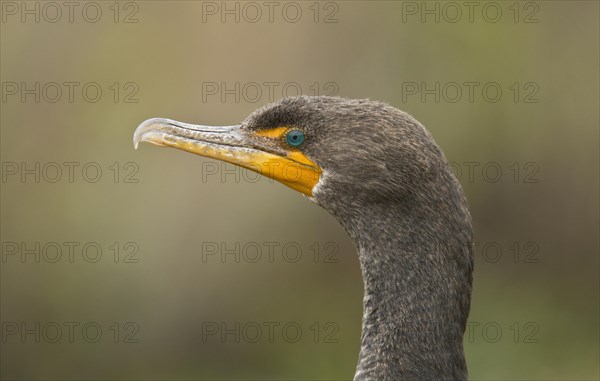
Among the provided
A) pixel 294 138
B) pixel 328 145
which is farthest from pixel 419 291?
pixel 294 138

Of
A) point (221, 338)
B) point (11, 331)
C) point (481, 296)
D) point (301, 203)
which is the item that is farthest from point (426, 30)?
point (11, 331)

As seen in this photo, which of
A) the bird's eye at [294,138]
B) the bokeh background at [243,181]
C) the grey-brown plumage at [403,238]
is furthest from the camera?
the bokeh background at [243,181]

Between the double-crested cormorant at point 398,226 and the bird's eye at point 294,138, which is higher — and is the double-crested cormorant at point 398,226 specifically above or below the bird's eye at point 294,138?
below

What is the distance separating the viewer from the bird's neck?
4.17m

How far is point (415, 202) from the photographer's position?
418 centimetres

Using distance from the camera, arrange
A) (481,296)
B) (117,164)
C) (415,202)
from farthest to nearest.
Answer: (481,296)
(117,164)
(415,202)

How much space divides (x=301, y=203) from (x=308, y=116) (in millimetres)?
4094

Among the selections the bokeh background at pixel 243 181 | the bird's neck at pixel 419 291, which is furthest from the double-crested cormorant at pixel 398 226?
the bokeh background at pixel 243 181

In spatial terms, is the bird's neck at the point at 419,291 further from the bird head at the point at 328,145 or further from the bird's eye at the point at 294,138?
the bird's eye at the point at 294,138

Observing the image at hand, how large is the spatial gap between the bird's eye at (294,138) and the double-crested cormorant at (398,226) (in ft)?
0.12

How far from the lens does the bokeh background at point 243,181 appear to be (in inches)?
325

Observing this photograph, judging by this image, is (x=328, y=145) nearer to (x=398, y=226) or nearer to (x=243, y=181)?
(x=398, y=226)

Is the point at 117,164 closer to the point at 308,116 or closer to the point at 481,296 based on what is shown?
the point at 481,296

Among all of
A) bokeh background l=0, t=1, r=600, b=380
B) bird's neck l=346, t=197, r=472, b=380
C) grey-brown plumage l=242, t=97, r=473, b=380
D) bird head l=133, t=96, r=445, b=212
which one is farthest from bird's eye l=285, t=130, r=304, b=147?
bokeh background l=0, t=1, r=600, b=380
